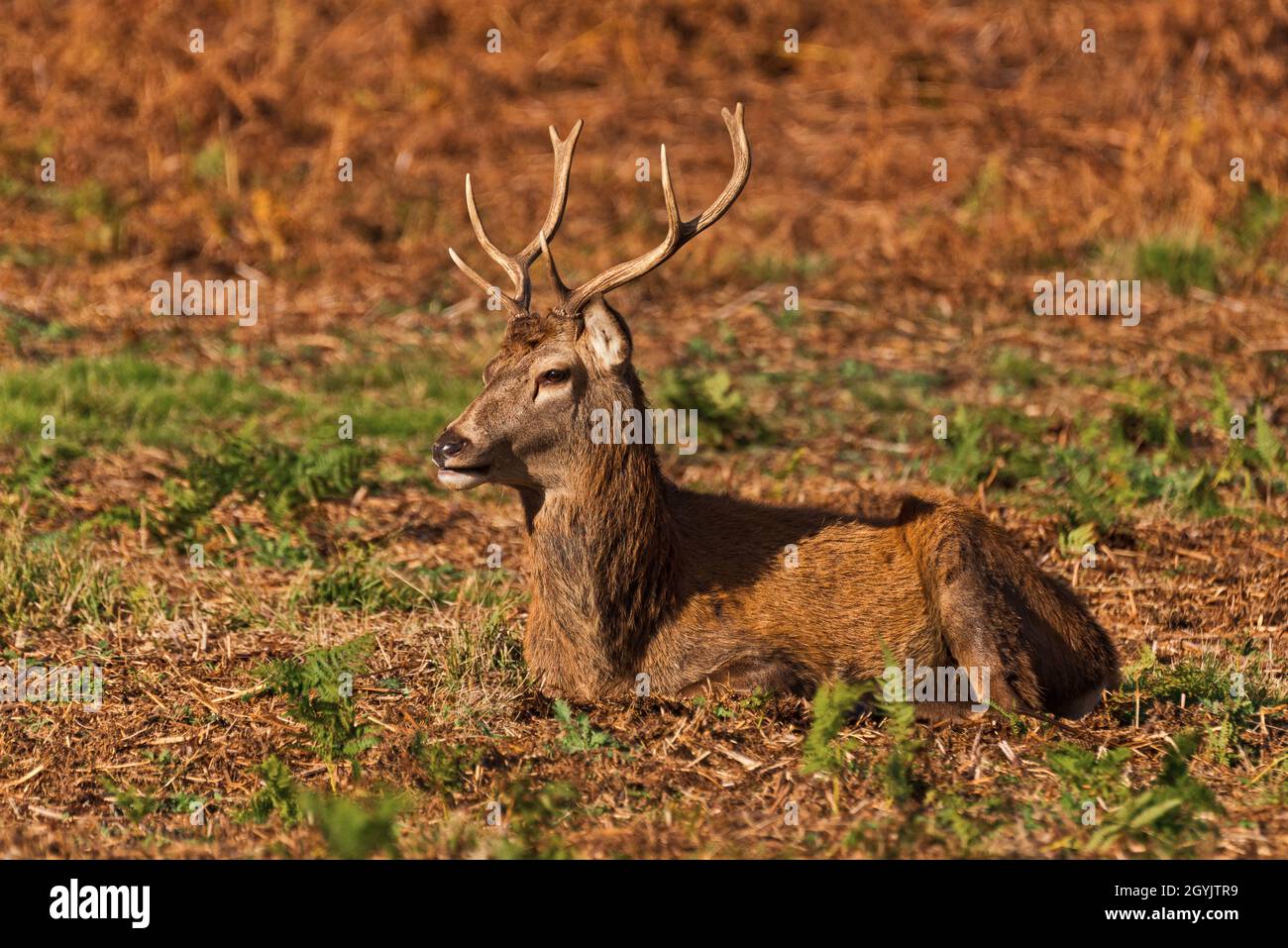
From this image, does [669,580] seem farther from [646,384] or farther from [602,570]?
[646,384]

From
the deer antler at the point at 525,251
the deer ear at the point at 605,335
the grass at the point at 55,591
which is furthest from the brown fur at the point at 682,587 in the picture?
the grass at the point at 55,591

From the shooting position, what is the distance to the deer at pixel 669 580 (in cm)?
696

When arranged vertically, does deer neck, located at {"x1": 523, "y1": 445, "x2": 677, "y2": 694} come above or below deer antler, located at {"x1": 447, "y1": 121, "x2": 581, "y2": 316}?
below

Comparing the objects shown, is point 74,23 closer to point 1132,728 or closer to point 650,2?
point 650,2

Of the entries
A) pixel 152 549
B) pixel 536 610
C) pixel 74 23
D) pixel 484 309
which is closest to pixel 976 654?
pixel 536 610

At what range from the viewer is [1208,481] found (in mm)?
9867

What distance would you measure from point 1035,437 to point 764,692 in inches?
170

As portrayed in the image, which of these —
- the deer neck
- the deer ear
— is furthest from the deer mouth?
the deer ear

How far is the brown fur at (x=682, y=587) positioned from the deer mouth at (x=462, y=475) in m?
0.03

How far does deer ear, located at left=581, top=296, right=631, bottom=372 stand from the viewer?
6918 mm

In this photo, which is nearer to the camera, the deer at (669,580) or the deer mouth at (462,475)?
the deer mouth at (462,475)

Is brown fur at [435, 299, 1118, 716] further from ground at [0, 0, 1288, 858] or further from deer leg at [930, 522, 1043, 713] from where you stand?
ground at [0, 0, 1288, 858]

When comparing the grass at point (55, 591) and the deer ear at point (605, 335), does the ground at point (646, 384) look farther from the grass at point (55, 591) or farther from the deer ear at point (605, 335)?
the deer ear at point (605, 335)

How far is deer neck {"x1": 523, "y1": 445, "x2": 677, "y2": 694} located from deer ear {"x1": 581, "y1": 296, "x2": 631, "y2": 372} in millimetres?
356
